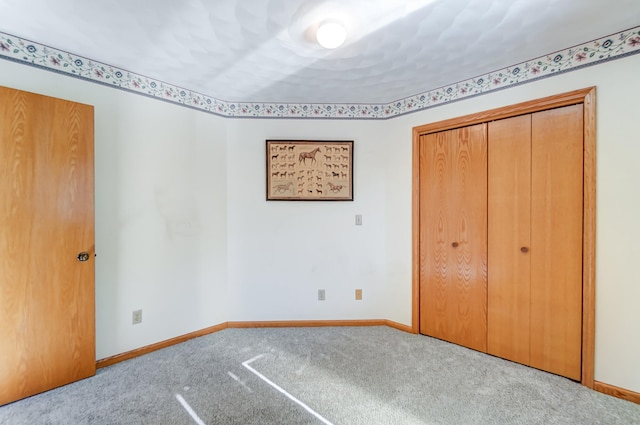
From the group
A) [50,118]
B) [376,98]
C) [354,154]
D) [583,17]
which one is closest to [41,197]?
[50,118]

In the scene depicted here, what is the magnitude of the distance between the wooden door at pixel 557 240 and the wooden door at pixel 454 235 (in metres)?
0.35

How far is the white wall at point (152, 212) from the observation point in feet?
7.19

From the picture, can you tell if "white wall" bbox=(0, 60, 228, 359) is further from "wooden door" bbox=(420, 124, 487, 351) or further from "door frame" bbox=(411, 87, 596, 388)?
"door frame" bbox=(411, 87, 596, 388)

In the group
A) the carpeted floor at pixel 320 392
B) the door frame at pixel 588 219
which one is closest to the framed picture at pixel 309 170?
the carpeted floor at pixel 320 392

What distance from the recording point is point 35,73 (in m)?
1.92

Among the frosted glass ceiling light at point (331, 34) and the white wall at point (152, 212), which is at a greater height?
the frosted glass ceiling light at point (331, 34)

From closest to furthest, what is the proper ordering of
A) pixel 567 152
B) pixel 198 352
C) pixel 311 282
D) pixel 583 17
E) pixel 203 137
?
pixel 583 17 → pixel 567 152 → pixel 198 352 → pixel 203 137 → pixel 311 282

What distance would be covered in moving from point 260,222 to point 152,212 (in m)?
0.95

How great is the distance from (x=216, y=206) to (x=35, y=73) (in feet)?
5.03

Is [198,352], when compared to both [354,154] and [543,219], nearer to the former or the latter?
[354,154]

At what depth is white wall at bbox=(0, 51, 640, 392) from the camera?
184cm

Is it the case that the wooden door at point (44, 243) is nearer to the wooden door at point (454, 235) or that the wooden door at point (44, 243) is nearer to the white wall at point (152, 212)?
the white wall at point (152, 212)

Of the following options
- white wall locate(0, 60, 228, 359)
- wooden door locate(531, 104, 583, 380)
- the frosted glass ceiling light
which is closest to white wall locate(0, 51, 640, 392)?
white wall locate(0, 60, 228, 359)

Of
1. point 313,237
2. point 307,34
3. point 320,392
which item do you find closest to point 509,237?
point 313,237
